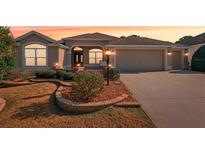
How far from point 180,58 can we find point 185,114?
18.8 meters

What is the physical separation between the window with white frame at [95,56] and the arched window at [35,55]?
26.3 ft

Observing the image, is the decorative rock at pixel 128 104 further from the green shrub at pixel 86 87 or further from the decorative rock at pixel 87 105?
the green shrub at pixel 86 87

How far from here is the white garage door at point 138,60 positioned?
2064cm

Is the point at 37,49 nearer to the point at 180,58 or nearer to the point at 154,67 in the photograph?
the point at 154,67

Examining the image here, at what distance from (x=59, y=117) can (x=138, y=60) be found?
1613 centimetres

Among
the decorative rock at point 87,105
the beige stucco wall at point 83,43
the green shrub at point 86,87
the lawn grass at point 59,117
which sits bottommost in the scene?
the lawn grass at point 59,117

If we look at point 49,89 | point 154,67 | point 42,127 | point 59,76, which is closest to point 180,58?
point 154,67

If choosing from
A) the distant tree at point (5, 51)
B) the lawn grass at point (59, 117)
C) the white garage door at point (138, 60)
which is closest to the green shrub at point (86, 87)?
the lawn grass at point (59, 117)

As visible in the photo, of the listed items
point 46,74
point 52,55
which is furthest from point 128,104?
point 52,55

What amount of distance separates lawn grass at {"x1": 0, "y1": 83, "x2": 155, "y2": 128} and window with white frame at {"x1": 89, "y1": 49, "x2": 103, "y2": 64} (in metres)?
17.0

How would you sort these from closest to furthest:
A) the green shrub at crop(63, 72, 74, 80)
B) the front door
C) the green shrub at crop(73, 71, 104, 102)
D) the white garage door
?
1. the green shrub at crop(73, 71, 104, 102)
2. the green shrub at crop(63, 72, 74, 80)
3. the white garage door
4. the front door

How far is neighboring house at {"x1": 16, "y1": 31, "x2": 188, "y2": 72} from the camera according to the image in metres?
17.6

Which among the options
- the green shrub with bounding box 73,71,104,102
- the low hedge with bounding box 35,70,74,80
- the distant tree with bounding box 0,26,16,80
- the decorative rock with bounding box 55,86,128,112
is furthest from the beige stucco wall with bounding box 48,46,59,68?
the decorative rock with bounding box 55,86,128,112

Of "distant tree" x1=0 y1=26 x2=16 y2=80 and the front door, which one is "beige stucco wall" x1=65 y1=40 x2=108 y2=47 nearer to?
the front door
